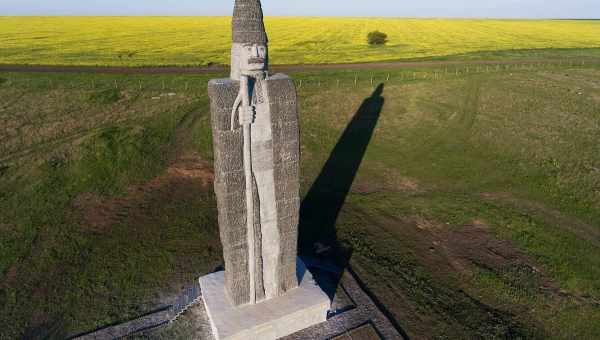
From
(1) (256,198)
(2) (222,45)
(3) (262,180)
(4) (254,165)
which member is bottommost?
(1) (256,198)

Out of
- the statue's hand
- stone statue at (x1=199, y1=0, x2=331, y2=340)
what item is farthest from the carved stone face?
the statue's hand

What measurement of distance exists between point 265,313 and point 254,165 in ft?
15.7

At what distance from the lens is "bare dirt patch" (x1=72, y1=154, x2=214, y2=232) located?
18797 millimetres

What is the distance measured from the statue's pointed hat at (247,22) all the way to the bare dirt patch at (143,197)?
1265 centimetres

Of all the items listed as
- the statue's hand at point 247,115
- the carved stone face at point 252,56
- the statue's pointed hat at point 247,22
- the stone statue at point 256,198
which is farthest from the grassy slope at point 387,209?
the statue's pointed hat at point 247,22

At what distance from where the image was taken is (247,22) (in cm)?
948

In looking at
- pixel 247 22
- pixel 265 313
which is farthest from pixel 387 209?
pixel 247 22

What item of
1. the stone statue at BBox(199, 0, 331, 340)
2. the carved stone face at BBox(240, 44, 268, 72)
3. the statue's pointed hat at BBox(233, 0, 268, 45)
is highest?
the statue's pointed hat at BBox(233, 0, 268, 45)

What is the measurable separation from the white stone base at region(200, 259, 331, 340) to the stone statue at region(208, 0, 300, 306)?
315mm

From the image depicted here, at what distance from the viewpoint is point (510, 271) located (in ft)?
50.4

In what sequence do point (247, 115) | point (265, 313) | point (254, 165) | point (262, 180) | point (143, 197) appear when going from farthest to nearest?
point (143, 197), point (265, 313), point (262, 180), point (254, 165), point (247, 115)

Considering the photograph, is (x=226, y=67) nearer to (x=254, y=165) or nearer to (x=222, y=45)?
(x=222, y=45)

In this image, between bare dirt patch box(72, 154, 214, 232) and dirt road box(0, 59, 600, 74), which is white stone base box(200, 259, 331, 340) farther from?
dirt road box(0, 59, 600, 74)

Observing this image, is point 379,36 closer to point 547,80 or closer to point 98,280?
point 547,80
